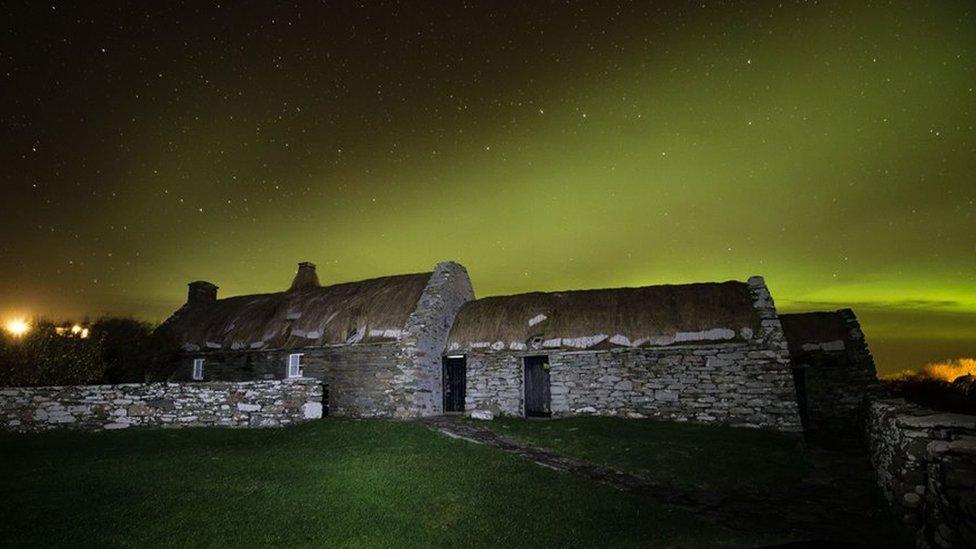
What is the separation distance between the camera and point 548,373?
69.3ft

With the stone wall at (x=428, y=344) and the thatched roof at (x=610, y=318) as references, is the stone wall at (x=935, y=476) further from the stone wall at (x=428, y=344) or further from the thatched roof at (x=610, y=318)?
the stone wall at (x=428, y=344)

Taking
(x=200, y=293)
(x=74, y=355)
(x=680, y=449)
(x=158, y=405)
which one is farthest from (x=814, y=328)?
(x=200, y=293)

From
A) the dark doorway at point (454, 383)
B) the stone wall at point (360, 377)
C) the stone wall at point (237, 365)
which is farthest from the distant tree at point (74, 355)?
the dark doorway at point (454, 383)

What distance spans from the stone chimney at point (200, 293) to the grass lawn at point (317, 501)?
19698 millimetres

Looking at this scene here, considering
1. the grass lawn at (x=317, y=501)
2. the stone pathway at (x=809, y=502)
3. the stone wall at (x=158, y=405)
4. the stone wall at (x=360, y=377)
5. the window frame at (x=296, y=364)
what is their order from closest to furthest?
the grass lawn at (x=317, y=501) < the stone pathway at (x=809, y=502) < the stone wall at (x=158, y=405) < the stone wall at (x=360, y=377) < the window frame at (x=296, y=364)

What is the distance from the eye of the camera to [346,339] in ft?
75.0

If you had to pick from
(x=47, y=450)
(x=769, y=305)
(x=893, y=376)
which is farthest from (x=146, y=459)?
(x=893, y=376)

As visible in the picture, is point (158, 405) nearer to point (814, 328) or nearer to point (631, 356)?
point (631, 356)

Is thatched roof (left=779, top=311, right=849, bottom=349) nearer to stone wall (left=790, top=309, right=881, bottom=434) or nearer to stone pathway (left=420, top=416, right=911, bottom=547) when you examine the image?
stone wall (left=790, top=309, right=881, bottom=434)

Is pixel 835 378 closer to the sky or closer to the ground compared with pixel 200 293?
closer to the ground

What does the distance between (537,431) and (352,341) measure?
34.9 ft

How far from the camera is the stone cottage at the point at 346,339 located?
2133 centimetres

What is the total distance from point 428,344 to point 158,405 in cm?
1069

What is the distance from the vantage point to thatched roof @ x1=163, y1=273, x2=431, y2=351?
23.2 meters
